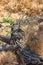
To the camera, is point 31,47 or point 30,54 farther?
point 31,47

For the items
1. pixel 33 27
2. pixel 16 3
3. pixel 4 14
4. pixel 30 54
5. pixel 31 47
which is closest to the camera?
pixel 30 54

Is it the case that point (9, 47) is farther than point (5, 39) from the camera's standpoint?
No

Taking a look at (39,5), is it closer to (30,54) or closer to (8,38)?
(8,38)

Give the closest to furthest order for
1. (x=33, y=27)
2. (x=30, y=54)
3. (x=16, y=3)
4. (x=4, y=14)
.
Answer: (x=30, y=54)
(x=33, y=27)
(x=4, y=14)
(x=16, y=3)

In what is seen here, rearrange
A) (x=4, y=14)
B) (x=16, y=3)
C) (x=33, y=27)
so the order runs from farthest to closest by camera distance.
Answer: (x=16, y=3), (x=4, y=14), (x=33, y=27)

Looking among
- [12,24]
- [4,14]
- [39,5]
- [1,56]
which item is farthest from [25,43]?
[39,5]

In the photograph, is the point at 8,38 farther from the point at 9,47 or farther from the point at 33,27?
the point at 33,27

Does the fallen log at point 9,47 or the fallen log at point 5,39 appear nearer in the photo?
the fallen log at point 9,47

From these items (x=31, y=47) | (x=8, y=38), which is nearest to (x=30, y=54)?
(x=31, y=47)

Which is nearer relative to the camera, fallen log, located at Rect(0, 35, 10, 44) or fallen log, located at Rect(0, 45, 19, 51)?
fallen log, located at Rect(0, 45, 19, 51)
